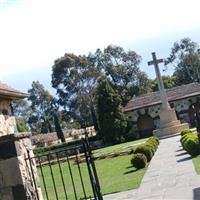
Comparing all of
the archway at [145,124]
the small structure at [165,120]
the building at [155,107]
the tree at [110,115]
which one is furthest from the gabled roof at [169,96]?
the small structure at [165,120]

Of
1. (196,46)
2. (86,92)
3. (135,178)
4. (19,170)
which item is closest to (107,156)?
(135,178)

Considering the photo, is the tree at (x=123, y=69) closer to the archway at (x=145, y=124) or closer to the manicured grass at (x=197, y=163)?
the archway at (x=145, y=124)

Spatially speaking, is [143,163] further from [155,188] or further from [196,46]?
[196,46]

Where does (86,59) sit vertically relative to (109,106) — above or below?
above

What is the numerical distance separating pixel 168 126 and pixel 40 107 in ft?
158

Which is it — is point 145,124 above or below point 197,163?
above

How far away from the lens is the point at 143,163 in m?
18.5

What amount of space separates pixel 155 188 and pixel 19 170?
582 centimetres

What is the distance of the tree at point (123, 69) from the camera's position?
71019 mm

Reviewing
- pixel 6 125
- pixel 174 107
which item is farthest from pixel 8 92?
pixel 174 107

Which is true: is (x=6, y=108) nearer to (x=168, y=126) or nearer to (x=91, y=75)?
(x=168, y=126)

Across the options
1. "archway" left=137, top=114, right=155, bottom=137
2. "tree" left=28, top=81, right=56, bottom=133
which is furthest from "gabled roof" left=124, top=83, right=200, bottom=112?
"tree" left=28, top=81, right=56, bottom=133

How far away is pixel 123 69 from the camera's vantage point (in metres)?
71.2

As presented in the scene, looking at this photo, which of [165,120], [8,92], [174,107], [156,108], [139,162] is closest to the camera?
[8,92]
